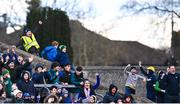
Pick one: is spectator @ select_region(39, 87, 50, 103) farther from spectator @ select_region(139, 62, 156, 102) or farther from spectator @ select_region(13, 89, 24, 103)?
spectator @ select_region(139, 62, 156, 102)

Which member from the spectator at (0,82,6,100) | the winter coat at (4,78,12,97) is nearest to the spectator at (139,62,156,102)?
the winter coat at (4,78,12,97)

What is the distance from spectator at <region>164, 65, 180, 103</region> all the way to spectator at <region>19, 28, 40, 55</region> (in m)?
5.24

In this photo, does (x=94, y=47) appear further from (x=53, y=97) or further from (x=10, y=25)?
(x=53, y=97)

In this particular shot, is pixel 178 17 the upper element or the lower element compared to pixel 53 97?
upper

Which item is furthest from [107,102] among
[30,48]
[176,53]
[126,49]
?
[126,49]

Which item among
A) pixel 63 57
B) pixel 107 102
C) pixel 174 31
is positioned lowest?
pixel 107 102

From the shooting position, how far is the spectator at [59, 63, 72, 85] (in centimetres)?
1900

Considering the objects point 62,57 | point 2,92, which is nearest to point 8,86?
point 2,92

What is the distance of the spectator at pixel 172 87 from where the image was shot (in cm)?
1964

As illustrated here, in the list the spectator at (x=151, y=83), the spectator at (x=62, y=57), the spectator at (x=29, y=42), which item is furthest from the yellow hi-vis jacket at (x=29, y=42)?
the spectator at (x=151, y=83)

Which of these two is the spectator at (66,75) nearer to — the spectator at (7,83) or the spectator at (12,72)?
the spectator at (12,72)

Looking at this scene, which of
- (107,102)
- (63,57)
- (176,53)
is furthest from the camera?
(176,53)

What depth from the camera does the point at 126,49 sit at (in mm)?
77875

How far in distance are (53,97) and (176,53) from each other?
111 ft
